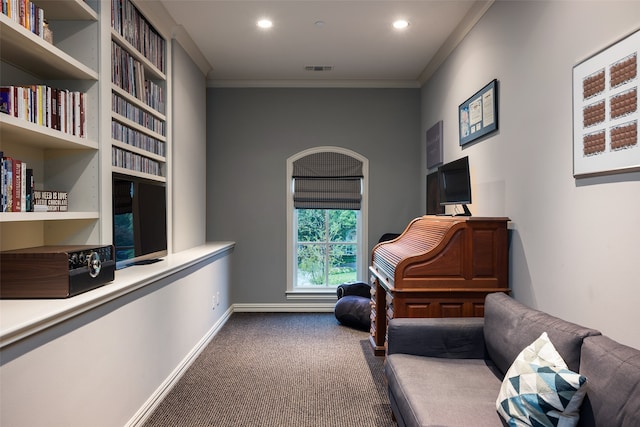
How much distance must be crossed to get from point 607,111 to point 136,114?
289 cm

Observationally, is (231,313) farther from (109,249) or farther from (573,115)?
(573,115)

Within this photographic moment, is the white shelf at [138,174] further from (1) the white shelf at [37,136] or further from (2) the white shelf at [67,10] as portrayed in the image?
(2) the white shelf at [67,10]

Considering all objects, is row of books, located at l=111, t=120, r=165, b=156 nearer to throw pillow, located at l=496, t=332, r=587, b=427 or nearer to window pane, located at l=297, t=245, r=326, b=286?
window pane, located at l=297, t=245, r=326, b=286

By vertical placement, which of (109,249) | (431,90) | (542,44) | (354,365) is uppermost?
(431,90)

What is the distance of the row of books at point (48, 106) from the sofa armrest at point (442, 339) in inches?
85.3

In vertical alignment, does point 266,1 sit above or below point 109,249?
above

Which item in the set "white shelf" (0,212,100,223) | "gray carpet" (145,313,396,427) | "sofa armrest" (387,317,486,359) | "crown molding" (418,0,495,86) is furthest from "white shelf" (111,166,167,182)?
"crown molding" (418,0,495,86)

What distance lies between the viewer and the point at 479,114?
3.37m

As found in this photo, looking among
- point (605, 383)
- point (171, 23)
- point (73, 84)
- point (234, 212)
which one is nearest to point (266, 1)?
point (171, 23)

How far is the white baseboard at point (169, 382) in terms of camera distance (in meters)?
2.47

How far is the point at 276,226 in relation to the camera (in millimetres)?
5379

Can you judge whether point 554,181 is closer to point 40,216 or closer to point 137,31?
point 40,216

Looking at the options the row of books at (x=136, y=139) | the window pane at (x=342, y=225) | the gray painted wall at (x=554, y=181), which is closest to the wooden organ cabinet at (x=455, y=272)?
the gray painted wall at (x=554, y=181)

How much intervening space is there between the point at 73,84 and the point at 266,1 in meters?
1.59
